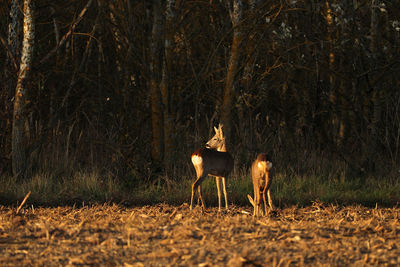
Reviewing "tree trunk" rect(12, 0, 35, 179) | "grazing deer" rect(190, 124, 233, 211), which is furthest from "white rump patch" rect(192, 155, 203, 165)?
"tree trunk" rect(12, 0, 35, 179)

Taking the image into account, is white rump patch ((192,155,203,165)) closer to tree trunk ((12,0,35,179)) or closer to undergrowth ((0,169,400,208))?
undergrowth ((0,169,400,208))

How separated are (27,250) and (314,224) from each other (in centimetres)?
354

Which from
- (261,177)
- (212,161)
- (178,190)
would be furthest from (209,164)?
(178,190)

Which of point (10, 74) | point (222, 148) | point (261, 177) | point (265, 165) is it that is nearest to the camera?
point (265, 165)

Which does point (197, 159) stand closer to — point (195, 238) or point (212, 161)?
point (212, 161)

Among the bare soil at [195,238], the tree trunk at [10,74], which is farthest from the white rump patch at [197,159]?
the tree trunk at [10,74]

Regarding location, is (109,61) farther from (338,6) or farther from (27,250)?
(27,250)

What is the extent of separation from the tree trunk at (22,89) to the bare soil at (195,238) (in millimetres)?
2540

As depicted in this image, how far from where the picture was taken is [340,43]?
12.9 m

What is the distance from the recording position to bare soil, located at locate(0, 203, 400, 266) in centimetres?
604

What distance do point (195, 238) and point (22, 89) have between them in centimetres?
584

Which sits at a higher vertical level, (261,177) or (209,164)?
(209,164)

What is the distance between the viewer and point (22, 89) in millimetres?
11484

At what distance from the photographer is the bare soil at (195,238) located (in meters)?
6.04
